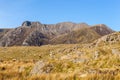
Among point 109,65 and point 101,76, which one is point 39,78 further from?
point 109,65

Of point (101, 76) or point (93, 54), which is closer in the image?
point (101, 76)

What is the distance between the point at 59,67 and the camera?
21.0 m

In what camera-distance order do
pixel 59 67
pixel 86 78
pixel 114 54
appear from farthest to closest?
pixel 114 54
pixel 59 67
pixel 86 78

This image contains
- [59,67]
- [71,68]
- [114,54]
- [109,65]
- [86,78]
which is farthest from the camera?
[114,54]

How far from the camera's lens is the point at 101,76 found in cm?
1119

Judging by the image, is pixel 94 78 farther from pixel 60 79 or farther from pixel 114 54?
pixel 114 54

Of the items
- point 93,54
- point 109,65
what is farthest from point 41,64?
point 93,54

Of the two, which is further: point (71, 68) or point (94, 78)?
point (71, 68)

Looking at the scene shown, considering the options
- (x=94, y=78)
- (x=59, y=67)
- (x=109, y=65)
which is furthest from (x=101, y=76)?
(x=109, y=65)

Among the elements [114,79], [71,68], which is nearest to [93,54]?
[71,68]

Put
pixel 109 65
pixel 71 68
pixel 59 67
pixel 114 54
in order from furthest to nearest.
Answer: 1. pixel 114 54
2. pixel 109 65
3. pixel 71 68
4. pixel 59 67

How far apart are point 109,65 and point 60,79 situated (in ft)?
46.5

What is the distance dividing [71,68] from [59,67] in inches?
73.1

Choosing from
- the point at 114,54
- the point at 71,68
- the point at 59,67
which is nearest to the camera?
the point at 59,67
